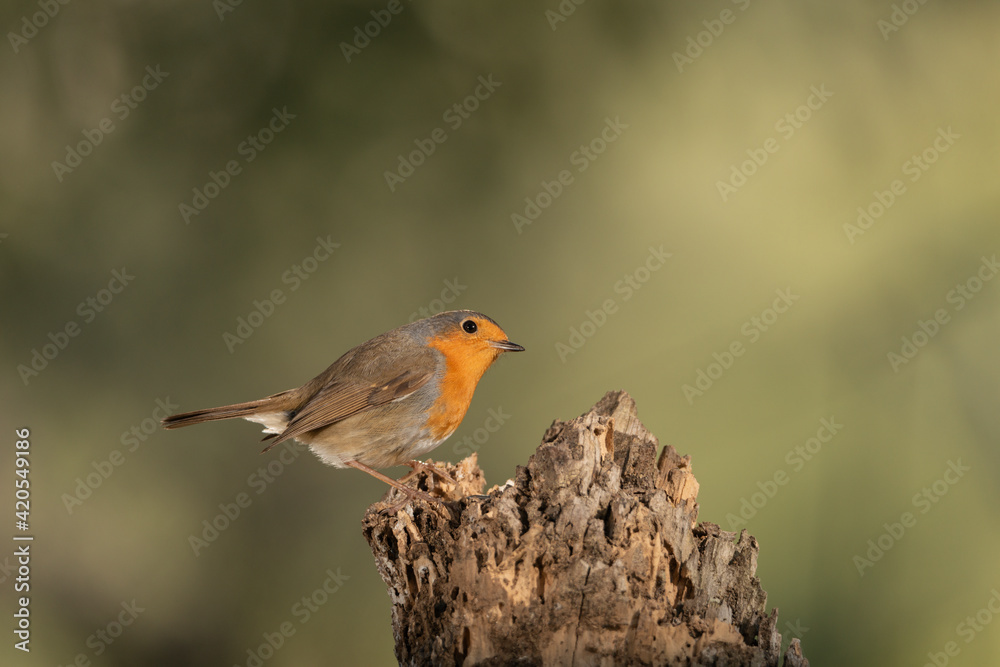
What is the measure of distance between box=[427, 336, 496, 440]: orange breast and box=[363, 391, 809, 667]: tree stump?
0.78m

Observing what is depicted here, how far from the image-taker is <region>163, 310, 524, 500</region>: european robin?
4.20m

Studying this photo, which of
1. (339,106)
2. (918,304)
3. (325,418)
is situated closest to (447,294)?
(339,106)

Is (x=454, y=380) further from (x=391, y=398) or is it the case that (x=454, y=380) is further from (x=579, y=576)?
(x=579, y=576)

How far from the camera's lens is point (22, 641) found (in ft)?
18.9

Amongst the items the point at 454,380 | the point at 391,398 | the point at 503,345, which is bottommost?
the point at 391,398

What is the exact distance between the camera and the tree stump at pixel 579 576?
298 cm

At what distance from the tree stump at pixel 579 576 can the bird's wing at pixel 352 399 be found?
814 mm

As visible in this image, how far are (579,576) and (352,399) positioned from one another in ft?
5.38

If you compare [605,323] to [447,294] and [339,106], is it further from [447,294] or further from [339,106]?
[339,106]

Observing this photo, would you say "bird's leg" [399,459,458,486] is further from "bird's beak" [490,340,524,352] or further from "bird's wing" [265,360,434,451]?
"bird's beak" [490,340,524,352]

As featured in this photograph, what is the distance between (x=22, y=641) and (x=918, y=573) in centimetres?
598

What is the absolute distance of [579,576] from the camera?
301cm

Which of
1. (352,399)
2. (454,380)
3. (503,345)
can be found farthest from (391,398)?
(503,345)

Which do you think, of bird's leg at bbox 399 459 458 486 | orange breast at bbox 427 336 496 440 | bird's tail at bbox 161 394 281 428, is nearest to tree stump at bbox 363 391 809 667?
bird's leg at bbox 399 459 458 486
